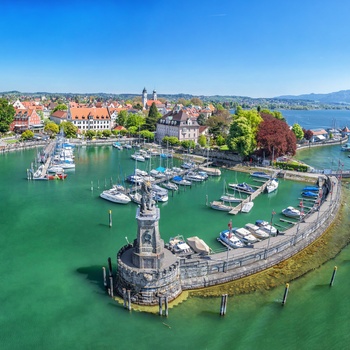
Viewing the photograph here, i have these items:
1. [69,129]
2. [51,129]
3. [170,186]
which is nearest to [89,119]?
[69,129]

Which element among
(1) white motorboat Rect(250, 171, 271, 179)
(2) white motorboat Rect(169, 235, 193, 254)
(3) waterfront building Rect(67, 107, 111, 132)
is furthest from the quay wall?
(3) waterfront building Rect(67, 107, 111, 132)

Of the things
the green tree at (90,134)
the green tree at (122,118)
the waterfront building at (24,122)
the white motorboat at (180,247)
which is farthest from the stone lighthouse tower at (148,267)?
the waterfront building at (24,122)

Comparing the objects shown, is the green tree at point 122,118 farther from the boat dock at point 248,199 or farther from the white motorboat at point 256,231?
the white motorboat at point 256,231

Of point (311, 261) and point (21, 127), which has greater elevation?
point (21, 127)

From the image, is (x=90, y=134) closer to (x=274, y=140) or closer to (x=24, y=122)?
(x=24, y=122)

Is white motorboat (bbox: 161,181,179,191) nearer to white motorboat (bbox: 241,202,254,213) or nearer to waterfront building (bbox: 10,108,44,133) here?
white motorboat (bbox: 241,202,254,213)

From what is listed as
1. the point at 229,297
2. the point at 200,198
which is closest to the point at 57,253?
the point at 229,297

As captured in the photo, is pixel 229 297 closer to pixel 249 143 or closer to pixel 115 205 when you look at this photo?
pixel 115 205
